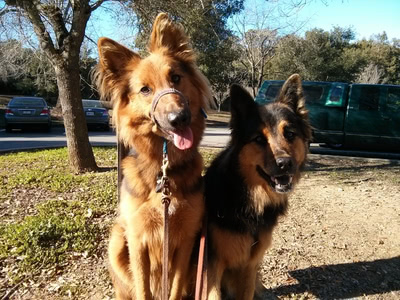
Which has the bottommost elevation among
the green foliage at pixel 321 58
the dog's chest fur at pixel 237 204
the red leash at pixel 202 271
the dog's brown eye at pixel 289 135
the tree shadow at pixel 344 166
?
the tree shadow at pixel 344 166

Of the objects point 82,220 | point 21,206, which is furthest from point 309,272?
point 21,206

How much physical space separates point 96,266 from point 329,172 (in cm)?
692

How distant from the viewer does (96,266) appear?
3896mm

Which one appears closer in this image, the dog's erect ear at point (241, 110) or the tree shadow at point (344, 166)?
the dog's erect ear at point (241, 110)

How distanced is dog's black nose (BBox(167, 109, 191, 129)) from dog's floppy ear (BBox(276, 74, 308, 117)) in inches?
55.8

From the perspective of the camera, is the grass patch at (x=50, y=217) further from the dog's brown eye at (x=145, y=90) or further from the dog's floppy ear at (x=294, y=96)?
the dog's brown eye at (x=145, y=90)

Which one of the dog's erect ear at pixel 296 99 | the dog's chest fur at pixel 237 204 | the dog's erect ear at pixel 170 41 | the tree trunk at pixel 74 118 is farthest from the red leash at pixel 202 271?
the tree trunk at pixel 74 118

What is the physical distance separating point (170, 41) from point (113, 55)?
0.62 meters

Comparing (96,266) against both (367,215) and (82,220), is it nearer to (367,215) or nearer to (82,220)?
(82,220)

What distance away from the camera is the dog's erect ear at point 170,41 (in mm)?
3141

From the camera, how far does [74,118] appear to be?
25.1 ft

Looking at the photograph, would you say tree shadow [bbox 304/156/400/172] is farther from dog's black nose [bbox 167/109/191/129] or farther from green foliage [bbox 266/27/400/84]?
green foliage [bbox 266/27/400/84]

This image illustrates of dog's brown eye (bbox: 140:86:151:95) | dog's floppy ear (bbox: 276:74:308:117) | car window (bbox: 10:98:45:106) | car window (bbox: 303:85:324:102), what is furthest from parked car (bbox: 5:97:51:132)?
dog's floppy ear (bbox: 276:74:308:117)

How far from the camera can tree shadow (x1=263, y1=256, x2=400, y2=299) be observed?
3695 millimetres
